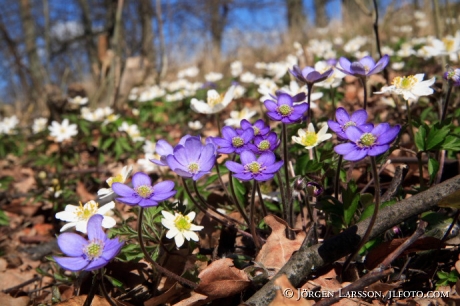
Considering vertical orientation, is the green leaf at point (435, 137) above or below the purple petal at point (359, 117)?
below

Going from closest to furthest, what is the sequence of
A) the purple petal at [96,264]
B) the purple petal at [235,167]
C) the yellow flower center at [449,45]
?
the purple petal at [96,264]
the purple petal at [235,167]
the yellow flower center at [449,45]

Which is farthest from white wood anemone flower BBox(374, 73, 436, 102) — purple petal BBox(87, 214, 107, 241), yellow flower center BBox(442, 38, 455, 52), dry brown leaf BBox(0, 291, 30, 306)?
dry brown leaf BBox(0, 291, 30, 306)

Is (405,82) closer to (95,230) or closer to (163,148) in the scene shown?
(163,148)

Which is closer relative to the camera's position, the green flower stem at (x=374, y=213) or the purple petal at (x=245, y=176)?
the green flower stem at (x=374, y=213)

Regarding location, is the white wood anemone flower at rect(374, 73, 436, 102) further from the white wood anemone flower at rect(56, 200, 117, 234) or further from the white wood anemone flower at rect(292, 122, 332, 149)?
the white wood anemone flower at rect(56, 200, 117, 234)

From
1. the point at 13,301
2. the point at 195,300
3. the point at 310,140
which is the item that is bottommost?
the point at 13,301

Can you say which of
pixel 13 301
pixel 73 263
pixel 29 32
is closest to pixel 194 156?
pixel 73 263

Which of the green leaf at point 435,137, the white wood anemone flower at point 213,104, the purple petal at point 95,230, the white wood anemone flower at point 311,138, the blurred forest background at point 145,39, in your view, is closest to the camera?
the purple petal at point 95,230

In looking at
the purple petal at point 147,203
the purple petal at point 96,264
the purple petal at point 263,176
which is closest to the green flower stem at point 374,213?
the purple petal at point 263,176

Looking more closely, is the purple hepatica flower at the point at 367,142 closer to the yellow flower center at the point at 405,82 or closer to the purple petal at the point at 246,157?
the purple petal at the point at 246,157
